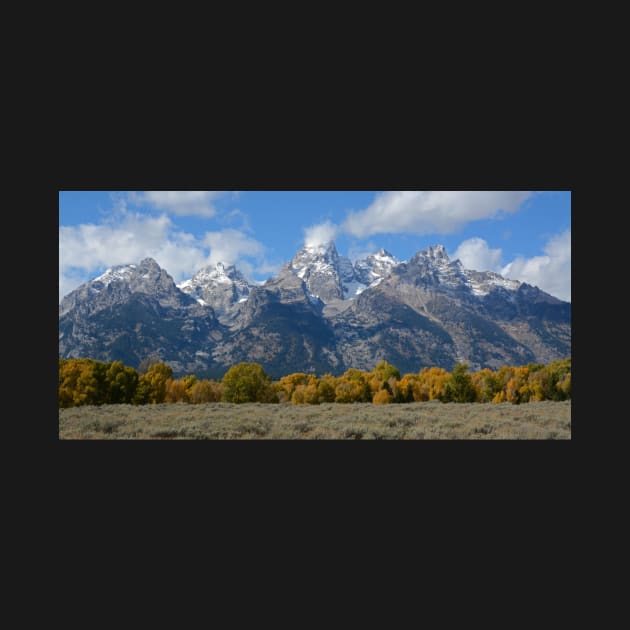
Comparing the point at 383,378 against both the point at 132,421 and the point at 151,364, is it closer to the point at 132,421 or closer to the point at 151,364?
the point at 151,364

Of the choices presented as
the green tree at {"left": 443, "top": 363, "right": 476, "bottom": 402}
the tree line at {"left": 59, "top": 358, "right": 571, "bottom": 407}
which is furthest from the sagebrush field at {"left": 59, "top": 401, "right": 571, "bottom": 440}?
the green tree at {"left": 443, "top": 363, "right": 476, "bottom": 402}

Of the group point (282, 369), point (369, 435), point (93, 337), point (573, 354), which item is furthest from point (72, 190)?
point (282, 369)

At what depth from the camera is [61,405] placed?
48.3 ft

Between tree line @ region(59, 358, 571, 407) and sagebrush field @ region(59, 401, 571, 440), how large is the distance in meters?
1.74

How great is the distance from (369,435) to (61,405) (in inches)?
348

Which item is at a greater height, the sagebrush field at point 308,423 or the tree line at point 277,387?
the tree line at point 277,387

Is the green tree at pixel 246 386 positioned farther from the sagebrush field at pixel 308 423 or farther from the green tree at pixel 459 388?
the green tree at pixel 459 388

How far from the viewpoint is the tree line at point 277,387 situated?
16.7 meters

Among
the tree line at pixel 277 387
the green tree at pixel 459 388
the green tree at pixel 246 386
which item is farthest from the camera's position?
the green tree at pixel 459 388

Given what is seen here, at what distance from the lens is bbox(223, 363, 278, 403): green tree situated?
18547 millimetres

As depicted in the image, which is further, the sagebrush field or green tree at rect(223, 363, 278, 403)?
green tree at rect(223, 363, 278, 403)

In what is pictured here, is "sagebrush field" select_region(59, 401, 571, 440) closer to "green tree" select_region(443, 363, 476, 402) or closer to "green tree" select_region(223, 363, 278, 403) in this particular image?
"green tree" select_region(223, 363, 278, 403)

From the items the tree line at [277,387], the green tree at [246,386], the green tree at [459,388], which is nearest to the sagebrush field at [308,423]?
the tree line at [277,387]

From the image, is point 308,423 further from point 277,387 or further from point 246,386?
point 277,387
